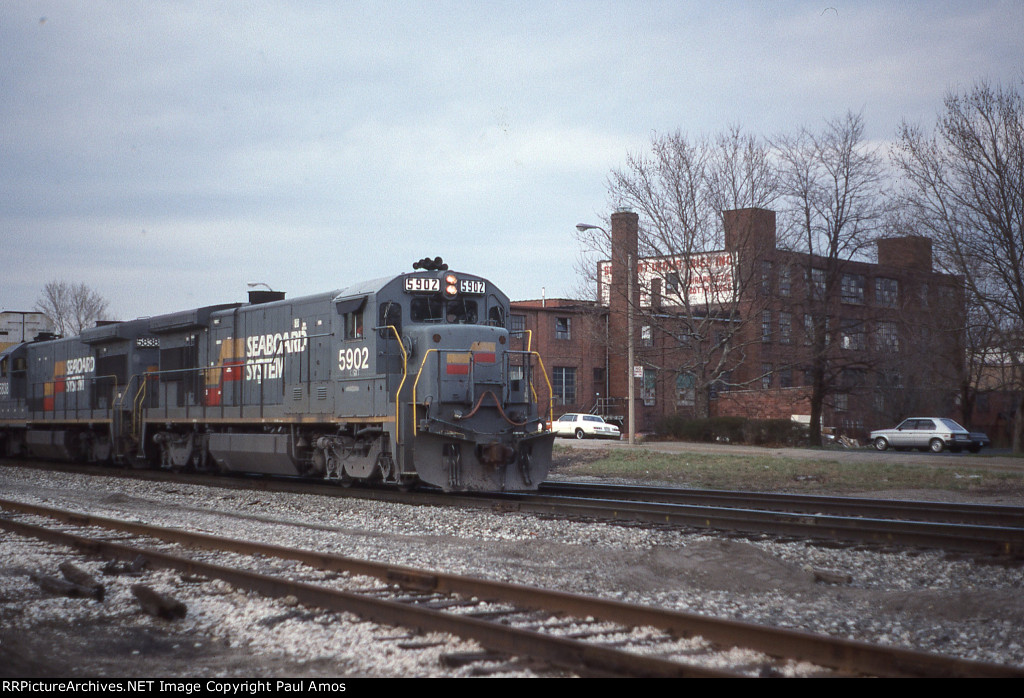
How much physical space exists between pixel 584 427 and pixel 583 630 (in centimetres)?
3682

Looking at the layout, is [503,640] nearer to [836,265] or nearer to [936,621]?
[936,621]

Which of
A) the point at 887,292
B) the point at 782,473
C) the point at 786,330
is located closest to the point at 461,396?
the point at 782,473

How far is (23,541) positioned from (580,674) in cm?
829

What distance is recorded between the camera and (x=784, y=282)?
33.2m

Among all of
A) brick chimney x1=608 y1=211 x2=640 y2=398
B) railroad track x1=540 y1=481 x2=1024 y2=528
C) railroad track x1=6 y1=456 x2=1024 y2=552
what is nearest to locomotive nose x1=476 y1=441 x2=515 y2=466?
railroad track x1=6 y1=456 x2=1024 y2=552

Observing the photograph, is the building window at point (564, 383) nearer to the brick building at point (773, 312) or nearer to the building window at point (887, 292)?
the brick building at point (773, 312)

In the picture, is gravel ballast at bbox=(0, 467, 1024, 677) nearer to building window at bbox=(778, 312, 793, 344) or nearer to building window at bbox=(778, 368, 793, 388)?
building window at bbox=(778, 312, 793, 344)

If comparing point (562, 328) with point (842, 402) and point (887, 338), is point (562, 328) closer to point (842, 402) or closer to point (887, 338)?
point (842, 402)

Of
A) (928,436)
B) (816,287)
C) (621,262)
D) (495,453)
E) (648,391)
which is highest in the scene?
(621,262)

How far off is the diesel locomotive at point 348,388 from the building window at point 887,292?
2711cm

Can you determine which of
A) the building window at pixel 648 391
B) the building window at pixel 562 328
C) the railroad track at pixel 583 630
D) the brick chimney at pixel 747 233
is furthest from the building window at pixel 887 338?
the railroad track at pixel 583 630

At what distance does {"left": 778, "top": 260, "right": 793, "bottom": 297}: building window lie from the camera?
106 ft

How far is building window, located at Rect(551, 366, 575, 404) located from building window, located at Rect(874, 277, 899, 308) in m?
17.0

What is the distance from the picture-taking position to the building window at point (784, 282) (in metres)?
32.3
